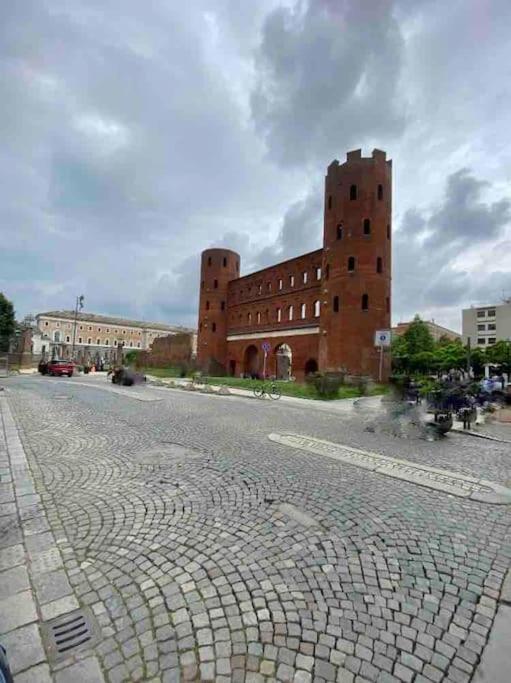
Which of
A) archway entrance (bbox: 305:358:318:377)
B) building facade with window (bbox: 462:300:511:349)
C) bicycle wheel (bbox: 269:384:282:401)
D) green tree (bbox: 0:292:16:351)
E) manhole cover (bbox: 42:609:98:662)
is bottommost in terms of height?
manhole cover (bbox: 42:609:98:662)

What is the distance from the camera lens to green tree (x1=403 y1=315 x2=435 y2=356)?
4988 centimetres

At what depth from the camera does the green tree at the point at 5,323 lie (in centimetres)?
4659

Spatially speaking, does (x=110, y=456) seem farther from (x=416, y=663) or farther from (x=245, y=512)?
(x=416, y=663)

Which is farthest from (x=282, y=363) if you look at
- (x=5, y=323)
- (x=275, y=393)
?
(x=5, y=323)

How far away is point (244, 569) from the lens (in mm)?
2842

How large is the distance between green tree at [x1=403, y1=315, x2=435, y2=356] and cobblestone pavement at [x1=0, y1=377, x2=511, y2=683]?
48.0 metres

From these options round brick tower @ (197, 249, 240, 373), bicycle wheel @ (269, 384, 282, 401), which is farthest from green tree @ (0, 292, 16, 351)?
bicycle wheel @ (269, 384, 282, 401)

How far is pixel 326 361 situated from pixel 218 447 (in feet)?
78.9

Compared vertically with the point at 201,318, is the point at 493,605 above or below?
below

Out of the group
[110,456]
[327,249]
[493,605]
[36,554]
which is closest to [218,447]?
[110,456]

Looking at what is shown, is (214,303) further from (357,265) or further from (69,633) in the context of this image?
(69,633)

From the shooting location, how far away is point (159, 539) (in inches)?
130

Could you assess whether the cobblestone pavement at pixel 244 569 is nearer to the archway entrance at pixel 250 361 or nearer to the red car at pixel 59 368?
the red car at pixel 59 368

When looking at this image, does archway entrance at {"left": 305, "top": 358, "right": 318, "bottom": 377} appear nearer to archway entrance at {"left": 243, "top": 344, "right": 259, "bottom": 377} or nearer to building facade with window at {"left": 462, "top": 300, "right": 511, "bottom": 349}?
archway entrance at {"left": 243, "top": 344, "right": 259, "bottom": 377}
